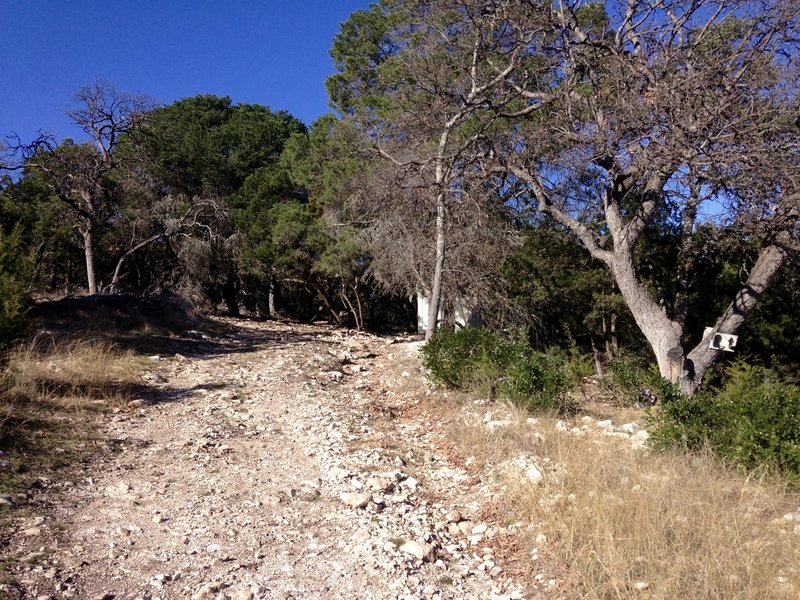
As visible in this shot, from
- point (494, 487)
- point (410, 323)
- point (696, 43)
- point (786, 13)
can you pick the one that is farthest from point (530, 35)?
point (410, 323)

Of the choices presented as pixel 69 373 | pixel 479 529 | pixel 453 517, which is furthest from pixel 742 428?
pixel 69 373

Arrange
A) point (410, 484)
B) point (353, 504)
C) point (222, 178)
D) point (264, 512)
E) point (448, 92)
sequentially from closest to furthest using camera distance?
point (264, 512)
point (353, 504)
point (410, 484)
point (448, 92)
point (222, 178)

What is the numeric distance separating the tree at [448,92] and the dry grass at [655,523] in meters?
6.50

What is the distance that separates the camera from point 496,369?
27.4ft

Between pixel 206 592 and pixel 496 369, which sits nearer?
pixel 206 592

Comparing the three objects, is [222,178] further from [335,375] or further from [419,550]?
[419,550]

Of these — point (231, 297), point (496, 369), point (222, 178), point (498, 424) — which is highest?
point (222, 178)

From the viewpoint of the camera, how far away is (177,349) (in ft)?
41.2

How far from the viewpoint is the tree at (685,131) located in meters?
7.91

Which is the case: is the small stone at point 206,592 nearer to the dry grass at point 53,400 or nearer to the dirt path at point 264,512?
the dirt path at point 264,512

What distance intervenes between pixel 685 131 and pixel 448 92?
4231 millimetres

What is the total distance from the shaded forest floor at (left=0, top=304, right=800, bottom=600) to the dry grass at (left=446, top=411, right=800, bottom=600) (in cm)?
2

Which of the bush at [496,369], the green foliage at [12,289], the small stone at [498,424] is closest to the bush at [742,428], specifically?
the bush at [496,369]

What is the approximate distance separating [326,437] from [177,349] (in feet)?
22.0
